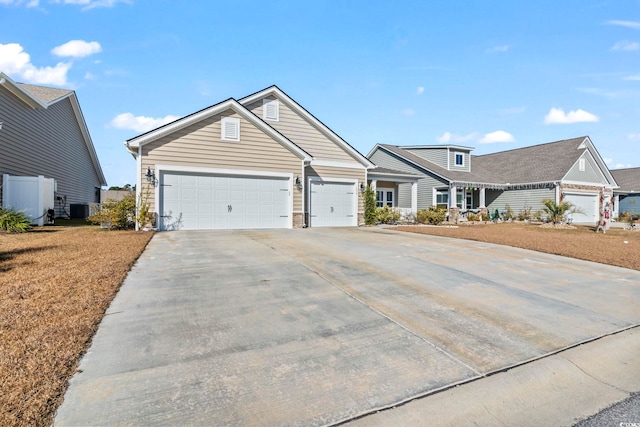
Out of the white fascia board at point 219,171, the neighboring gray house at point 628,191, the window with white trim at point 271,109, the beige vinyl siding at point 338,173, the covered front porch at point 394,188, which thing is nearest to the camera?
the white fascia board at point 219,171

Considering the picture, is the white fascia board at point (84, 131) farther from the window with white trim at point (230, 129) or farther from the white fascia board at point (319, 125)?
the white fascia board at point (319, 125)

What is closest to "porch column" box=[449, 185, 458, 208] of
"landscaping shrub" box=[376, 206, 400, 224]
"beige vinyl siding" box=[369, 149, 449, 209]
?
"beige vinyl siding" box=[369, 149, 449, 209]

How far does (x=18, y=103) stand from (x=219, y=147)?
9.96 meters

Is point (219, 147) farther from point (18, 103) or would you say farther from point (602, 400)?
point (602, 400)

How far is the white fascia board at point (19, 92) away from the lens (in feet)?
41.5

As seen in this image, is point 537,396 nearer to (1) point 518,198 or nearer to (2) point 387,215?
(2) point 387,215

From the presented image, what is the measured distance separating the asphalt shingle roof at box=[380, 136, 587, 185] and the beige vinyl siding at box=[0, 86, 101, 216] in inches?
845

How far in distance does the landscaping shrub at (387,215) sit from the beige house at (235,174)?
2.02 m

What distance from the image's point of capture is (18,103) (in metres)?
14.5

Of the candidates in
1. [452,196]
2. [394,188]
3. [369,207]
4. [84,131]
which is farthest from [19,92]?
[452,196]

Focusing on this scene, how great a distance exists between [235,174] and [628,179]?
40757 mm

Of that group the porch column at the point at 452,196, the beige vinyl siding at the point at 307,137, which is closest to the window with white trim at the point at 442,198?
the porch column at the point at 452,196

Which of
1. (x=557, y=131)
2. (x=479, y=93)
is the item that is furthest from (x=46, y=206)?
(x=557, y=131)

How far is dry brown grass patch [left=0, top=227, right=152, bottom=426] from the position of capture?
2.11 meters
